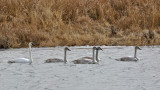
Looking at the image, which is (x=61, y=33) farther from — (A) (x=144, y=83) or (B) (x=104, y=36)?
(A) (x=144, y=83)

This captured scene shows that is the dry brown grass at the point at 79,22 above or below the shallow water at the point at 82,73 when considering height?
above

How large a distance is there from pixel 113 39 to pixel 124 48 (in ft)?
3.16

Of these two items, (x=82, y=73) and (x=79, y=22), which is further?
(x=79, y=22)

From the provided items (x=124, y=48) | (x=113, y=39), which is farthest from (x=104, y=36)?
(x=124, y=48)

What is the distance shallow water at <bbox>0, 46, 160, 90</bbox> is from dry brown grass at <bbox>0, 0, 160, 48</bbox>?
123cm

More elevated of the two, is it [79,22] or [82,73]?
[79,22]

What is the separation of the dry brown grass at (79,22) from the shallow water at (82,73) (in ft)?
4.02

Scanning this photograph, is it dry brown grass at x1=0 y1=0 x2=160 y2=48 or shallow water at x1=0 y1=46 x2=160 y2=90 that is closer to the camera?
shallow water at x1=0 y1=46 x2=160 y2=90

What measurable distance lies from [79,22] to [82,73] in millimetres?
5907

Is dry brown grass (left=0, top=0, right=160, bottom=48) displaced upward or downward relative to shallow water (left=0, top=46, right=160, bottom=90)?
upward

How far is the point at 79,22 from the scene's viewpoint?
1594 centimetres

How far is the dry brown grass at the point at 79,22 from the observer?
557 inches

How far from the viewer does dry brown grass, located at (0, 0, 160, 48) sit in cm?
1415

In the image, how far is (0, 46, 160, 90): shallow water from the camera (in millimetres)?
9062
